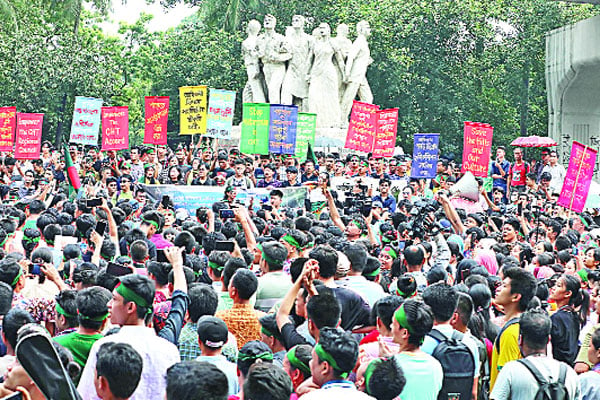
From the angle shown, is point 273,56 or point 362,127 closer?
point 362,127

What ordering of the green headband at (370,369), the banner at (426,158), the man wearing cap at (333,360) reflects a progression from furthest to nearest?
the banner at (426,158) → the green headband at (370,369) → the man wearing cap at (333,360)

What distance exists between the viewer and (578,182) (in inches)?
501

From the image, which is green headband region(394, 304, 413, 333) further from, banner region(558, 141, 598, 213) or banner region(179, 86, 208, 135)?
banner region(179, 86, 208, 135)

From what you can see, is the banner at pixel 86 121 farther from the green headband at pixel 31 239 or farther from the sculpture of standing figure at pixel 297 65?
the green headband at pixel 31 239

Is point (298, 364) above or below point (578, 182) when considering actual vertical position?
below

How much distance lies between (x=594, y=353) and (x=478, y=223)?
20.7ft

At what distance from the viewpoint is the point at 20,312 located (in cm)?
466

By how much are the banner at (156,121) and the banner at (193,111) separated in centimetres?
55

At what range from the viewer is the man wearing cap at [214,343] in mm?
4742

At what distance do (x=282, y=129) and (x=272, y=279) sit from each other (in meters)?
10.3

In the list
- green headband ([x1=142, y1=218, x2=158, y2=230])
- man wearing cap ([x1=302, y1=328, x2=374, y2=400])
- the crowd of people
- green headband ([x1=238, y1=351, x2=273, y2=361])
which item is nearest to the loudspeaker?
the crowd of people

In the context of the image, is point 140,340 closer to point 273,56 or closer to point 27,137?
point 27,137

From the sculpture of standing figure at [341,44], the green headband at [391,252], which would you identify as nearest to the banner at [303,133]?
the sculpture of standing figure at [341,44]

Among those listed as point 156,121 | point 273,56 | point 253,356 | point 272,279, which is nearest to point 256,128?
point 156,121
